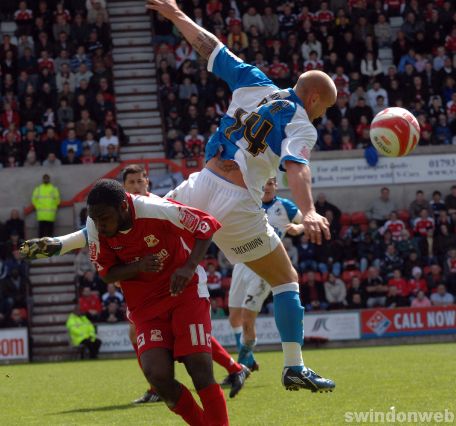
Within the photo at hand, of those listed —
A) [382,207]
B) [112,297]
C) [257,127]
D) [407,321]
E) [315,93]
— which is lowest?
[407,321]

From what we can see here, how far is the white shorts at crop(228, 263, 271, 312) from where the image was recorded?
1202cm

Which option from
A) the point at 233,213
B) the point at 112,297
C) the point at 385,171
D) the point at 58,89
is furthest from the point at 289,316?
the point at 58,89

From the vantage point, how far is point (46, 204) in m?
23.2

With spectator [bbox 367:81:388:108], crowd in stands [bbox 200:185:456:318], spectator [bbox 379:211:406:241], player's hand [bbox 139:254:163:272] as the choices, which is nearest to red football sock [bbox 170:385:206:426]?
player's hand [bbox 139:254:163:272]

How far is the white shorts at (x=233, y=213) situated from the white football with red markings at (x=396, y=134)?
1703 mm

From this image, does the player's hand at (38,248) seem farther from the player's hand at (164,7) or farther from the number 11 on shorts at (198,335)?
the player's hand at (164,7)

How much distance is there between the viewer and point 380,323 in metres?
21.4

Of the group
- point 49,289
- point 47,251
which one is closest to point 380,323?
point 49,289

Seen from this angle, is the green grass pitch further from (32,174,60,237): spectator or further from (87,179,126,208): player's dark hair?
(32,174,60,237): spectator

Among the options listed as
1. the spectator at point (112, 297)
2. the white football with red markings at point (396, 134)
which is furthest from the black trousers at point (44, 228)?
the white football with red markings at point (396, 134)

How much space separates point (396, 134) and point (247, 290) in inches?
164

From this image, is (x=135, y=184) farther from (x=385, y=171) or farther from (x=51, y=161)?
(x=385, y=171)

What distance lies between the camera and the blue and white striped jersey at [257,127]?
6992mm

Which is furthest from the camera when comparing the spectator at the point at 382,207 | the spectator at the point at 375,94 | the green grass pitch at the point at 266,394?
the spectator at the point at 375,94
